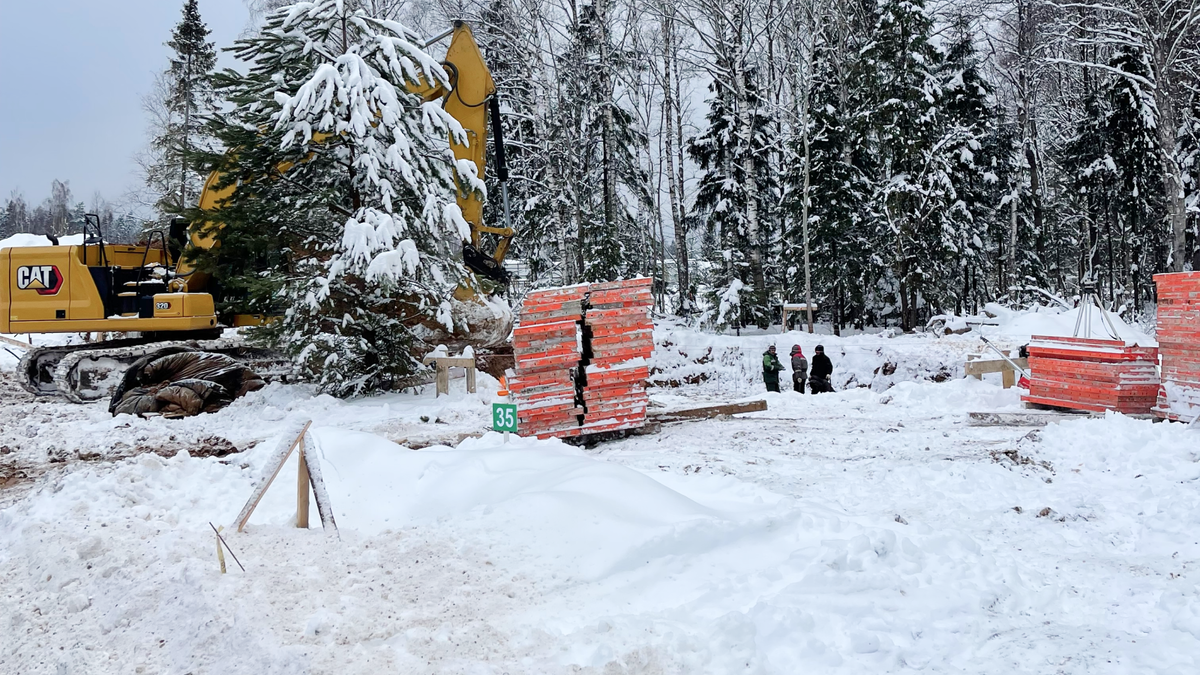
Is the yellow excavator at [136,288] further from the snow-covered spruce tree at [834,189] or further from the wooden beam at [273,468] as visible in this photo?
the snow-covered spruce tree at [834,189]

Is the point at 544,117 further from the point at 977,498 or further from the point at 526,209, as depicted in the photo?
the point at 977,498

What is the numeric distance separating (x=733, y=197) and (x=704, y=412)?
51.4 feet

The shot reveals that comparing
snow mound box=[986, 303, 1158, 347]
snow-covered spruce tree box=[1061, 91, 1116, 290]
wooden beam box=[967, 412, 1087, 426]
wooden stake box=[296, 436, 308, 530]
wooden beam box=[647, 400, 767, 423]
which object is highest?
snow-covered spruce tree box=[1061, 91, 1116, 290]

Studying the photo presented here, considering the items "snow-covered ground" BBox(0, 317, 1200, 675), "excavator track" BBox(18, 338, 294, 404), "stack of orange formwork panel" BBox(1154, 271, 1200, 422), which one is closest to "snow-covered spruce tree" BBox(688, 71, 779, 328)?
"excavator track" BBox(18, 338, 294, 404)

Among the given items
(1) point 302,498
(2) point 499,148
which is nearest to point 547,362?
(1) point 302,498

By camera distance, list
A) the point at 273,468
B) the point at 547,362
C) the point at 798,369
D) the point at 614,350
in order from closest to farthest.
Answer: the point at 273,468, the point at 547,362, the point at 614,350, the point at 798,369

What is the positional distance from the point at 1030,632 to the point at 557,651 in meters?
2.43

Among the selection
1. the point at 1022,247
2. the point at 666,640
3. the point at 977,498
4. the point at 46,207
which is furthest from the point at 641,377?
the point at 46,207

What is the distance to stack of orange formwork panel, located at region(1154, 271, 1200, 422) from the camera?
8961 mm

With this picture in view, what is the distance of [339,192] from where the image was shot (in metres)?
12.4

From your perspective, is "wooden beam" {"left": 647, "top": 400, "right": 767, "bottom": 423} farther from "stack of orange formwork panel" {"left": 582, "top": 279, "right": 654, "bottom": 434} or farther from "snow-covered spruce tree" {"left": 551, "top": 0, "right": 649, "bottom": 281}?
"snow-covered spruce tree" {"left": 551, "top": 0, "right": 649, "bottom": 281}

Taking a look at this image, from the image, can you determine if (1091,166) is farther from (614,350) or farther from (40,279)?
(40,279)

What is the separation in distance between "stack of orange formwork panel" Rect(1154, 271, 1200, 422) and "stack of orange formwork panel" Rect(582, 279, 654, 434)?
243 inches

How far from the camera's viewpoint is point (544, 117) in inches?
927
